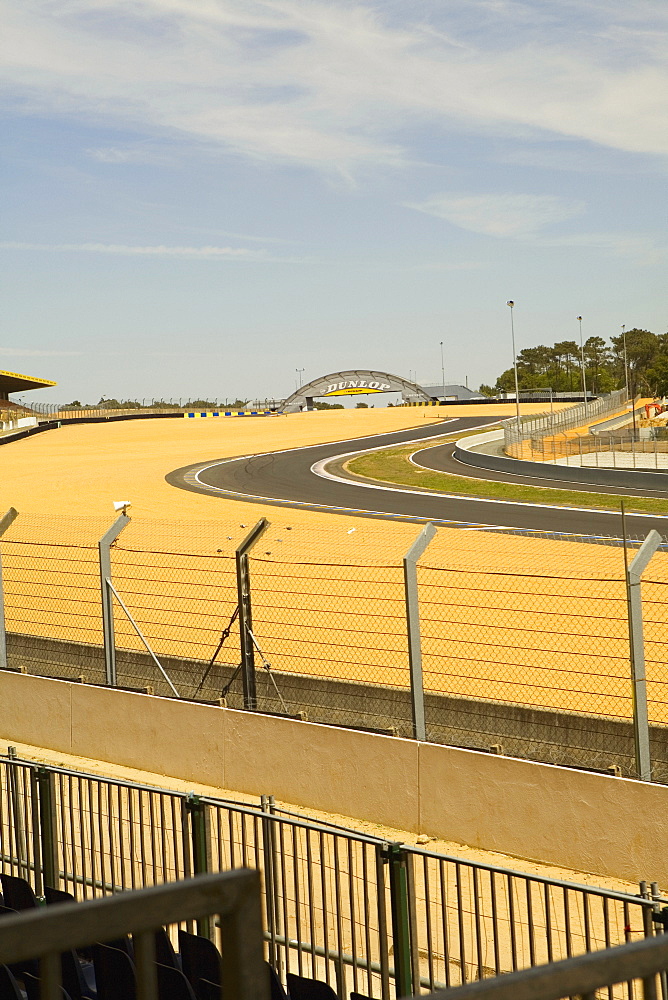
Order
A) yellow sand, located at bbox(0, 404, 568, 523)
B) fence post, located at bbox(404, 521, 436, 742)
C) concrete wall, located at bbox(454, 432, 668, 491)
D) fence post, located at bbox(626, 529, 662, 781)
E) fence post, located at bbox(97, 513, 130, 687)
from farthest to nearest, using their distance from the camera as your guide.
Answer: concrete wall, located at bbox(454, 432, 668, 491), yellow sand, located at bbox(0, 404, 568, 523), fence post, located at bbox(97, 513, 130, 687), fence post, located at bbox(404, 521, 436, 742), fence post, located at bbox(626, 529, 662, 781)

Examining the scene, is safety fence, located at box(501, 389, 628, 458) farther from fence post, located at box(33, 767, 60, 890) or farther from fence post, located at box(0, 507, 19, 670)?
fence post, located at box(33, 767, 60, 890)

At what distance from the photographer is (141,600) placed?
15.2 metres

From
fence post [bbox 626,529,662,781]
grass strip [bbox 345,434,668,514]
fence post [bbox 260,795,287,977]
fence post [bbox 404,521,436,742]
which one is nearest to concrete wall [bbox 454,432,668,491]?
grass strip [bbox 345,434,668,514]

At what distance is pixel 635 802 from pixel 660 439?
4050cm

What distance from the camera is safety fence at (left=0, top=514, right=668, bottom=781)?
7602 millimetres

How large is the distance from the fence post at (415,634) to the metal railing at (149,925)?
6060 millimetres

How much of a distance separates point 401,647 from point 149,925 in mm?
10690

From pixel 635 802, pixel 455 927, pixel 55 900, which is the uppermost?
pixel 55 900

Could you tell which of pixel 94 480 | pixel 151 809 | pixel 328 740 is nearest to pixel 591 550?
pixel 328 740

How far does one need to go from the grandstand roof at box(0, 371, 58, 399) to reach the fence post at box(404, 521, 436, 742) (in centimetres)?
7804

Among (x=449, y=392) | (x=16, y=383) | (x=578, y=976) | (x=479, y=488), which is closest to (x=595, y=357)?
(x=449, y=392)

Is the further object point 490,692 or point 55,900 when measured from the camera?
point 490,692

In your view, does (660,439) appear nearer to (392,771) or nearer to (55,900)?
(392,771)

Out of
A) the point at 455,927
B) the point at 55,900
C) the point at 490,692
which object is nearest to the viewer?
the point at 55,900
